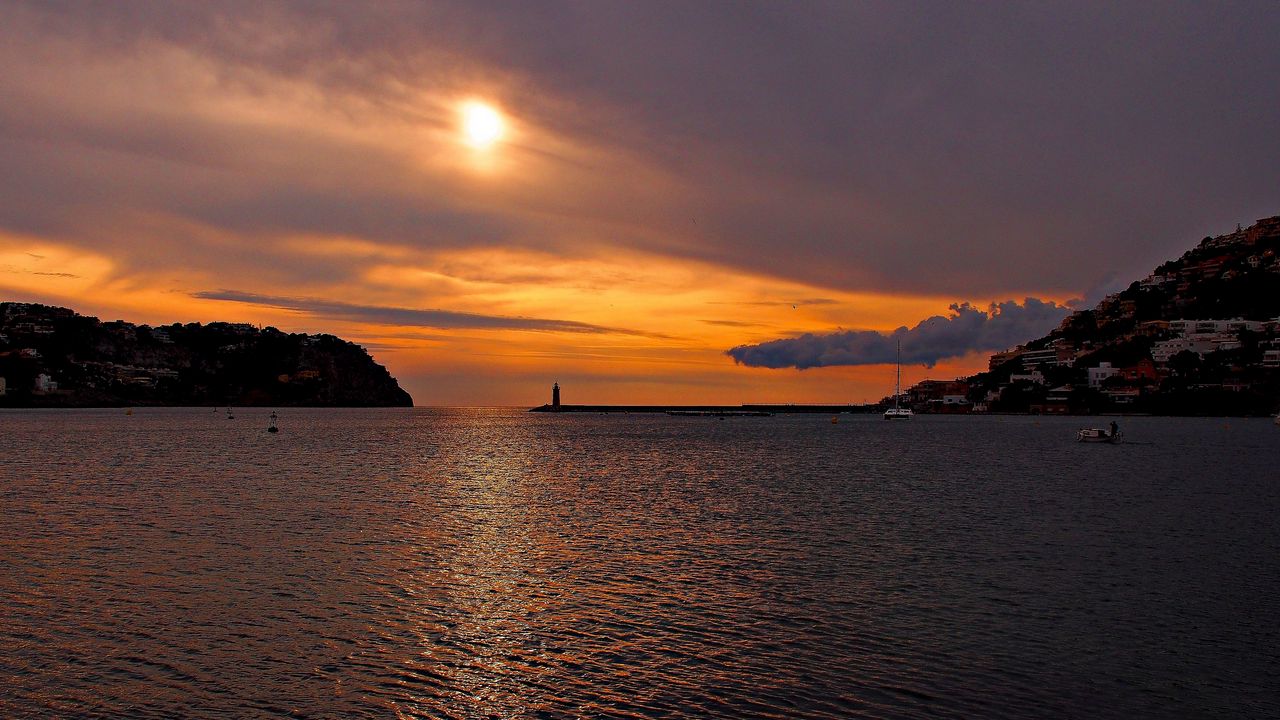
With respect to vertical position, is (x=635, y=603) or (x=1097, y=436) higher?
(x=1097, y=436)

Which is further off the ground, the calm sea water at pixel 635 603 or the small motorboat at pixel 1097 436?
the small motorboat at pixel 1097 436

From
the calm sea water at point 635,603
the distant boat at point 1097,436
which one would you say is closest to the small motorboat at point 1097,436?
the distant boat at point 1097,436

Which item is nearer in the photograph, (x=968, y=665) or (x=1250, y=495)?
(x=968, y=665)

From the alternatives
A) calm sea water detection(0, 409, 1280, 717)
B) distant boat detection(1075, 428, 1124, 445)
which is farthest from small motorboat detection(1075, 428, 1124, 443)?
calm sea water detection(0, 409, 1280, 717)

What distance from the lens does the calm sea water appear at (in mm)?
17438

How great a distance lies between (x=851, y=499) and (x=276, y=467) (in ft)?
171

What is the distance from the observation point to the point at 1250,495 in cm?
5616

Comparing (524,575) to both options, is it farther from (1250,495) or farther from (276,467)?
(276,467)

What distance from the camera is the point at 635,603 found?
25.2 metres

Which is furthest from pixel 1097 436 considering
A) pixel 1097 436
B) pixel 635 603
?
pixel 635 603

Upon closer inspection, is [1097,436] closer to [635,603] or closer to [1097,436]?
[1097,436]

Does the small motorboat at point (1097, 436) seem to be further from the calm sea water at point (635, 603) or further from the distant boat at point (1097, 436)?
the calm sea water at point (635, 603)

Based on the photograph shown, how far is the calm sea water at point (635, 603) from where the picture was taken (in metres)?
17.4

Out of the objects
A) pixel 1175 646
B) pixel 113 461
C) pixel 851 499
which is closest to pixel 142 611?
pixel 1175 646
